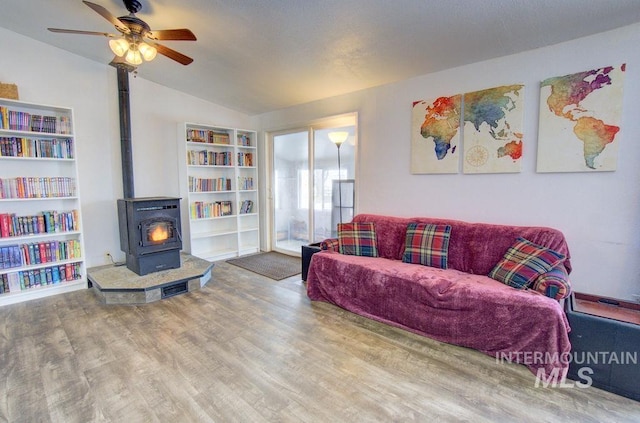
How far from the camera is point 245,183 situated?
516 cm

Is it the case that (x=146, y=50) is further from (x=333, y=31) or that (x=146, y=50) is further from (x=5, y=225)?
(x=5, y=225)

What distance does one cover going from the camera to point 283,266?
444cm

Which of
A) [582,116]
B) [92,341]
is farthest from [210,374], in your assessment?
[582,116]

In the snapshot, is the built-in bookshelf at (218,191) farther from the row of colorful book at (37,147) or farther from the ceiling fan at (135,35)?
the ceiling fan at (135,35)

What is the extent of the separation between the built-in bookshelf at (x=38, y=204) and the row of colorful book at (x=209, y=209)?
142 centimetres

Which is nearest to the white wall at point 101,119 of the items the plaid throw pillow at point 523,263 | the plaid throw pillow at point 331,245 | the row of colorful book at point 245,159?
the row of colorful book at point 245,159

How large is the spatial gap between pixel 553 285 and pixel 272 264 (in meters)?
3.40

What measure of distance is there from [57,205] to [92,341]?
206cm

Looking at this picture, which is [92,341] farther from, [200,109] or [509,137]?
[509,137]

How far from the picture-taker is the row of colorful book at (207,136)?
177 inches

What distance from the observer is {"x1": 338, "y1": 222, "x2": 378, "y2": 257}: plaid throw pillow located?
3.37m

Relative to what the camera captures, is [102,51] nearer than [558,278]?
No

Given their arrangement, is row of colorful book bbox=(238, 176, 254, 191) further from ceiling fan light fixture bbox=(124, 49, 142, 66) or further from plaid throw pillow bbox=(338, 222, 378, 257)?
ceiling fan light fixture bbox=(124, 49, 142, 66)

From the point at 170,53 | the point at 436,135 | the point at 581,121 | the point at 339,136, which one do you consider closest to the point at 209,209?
the point at 339,136
